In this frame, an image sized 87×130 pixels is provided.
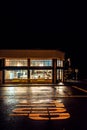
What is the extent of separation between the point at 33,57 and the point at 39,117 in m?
36.5

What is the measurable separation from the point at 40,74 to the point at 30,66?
2.19m

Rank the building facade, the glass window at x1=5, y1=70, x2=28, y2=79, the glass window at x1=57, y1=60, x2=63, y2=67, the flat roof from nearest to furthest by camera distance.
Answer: the flat roof, the building facade, the glass window at x1=5, y1=70, x2=28, y2=79, the glass window at x1=57, y1=60, x2=63, y2=67

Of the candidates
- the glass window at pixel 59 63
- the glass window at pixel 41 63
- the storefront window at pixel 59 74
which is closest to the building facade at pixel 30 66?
the glass window at pixel 41 63

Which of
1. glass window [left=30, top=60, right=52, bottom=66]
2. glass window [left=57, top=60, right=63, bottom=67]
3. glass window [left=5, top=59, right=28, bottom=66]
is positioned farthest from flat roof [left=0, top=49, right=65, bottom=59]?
glass window [left=57, top=60, right=63, bottom=67]

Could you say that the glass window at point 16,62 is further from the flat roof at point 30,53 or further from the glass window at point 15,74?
the flat roof at point 30,53

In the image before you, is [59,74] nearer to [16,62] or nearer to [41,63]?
[41,63]

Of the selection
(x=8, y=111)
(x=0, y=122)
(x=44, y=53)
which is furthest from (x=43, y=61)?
(x=0, y=122)

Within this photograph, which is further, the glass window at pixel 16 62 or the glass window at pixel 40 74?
the glass window at pixel 40 74

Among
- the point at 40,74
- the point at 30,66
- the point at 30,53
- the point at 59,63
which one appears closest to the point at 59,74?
the point at 59,63

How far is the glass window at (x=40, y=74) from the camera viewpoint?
52000 millimetres

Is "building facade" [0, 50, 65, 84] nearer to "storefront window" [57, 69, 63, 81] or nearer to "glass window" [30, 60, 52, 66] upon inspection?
"glass window" [30, 60, 52, 66]

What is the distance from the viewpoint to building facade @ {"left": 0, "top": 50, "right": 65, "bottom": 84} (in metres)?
50.5

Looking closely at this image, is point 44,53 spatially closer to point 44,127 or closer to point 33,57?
point 33,57

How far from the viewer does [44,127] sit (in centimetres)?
1179
